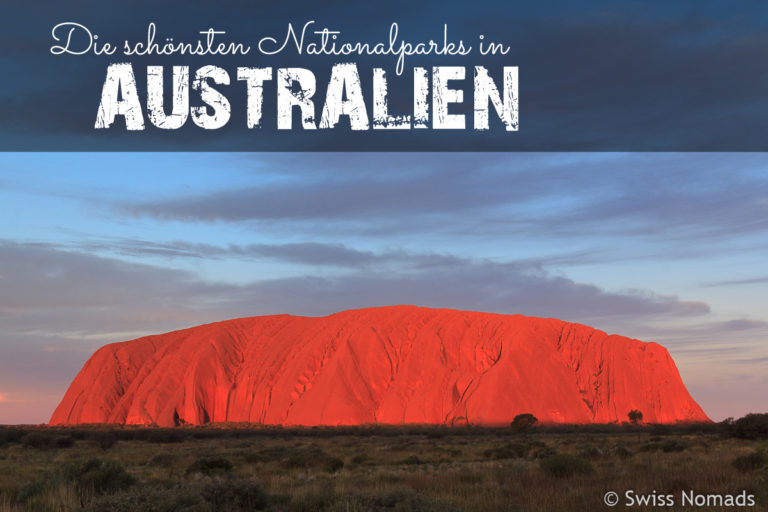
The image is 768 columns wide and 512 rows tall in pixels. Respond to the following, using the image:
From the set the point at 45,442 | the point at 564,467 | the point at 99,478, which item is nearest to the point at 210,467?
the point at 99,478

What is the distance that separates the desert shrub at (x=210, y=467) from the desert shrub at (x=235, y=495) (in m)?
11.9

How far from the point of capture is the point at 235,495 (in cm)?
1070

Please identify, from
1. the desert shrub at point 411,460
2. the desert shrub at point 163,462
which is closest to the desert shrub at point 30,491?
the desert shrub at point 163,462

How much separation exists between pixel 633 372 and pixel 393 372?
33487mm

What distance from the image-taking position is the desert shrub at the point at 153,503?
353 inches

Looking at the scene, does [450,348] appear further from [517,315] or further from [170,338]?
[170,338]

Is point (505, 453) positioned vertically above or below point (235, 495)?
below

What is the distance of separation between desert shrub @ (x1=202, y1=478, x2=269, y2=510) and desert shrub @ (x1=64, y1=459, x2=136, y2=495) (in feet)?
12.1

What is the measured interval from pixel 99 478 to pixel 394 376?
3054 inches

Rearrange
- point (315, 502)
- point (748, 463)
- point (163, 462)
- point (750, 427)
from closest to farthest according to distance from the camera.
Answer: point (315, 502), point (748, 463), point (163, 462), point (750, 427)

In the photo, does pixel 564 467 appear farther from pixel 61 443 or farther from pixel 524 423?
pixel 524 423

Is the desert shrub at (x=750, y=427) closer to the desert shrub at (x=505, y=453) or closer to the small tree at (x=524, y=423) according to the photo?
the desert shrub at (x=505, y=453)

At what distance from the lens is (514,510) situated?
11008 millimetres

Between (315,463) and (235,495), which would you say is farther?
(315,463)
